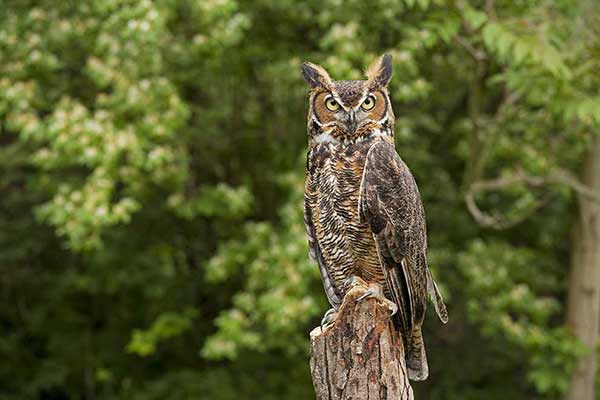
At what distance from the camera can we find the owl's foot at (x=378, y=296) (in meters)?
2.88

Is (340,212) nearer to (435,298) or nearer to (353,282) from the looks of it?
(353,282)

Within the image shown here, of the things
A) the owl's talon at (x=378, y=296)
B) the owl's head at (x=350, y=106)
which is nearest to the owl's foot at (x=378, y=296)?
the owl's talon at (x=378, y=296)

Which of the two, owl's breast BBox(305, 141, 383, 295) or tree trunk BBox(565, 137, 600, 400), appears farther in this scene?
tree trunk BBox(565, 137, 600, 400)

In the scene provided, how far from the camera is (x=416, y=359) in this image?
3020 mm

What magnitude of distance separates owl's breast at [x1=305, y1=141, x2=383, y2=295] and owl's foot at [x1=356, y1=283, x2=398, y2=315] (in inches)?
1.8

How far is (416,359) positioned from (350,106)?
950mm

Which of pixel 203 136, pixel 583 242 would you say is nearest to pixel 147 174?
pixel 203 136

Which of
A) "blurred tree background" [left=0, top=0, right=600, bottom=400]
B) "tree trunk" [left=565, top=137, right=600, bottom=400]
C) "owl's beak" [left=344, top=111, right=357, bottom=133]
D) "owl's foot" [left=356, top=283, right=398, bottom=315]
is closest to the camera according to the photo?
"owl's beak" [left=344, top=111, right=357, bottom=133]

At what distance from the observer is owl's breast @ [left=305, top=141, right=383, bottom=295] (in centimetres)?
283

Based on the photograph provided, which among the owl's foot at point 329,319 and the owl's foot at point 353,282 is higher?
the owl's foot at point 353,282

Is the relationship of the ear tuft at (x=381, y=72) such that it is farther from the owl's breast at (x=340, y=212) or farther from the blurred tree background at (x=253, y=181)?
the blurred tree background at (x=253, y=181)

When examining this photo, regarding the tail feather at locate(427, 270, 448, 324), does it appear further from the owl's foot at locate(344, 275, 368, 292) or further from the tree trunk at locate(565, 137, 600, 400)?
the tree trunk at locate(565, 137, 600, 400)

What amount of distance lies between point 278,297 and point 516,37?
94.4 inches

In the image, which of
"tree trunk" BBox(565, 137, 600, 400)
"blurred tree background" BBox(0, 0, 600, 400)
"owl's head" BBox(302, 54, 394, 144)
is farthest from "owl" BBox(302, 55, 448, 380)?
"tree trunk" BBox(565, 137, 600, 400)
